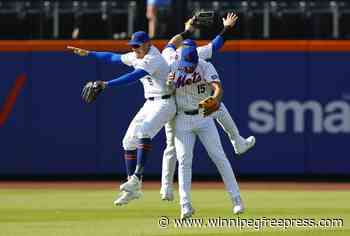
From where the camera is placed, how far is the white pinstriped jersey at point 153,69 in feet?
40.2

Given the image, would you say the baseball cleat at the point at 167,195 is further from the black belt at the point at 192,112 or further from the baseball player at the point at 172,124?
the black belt at the point at 192,112

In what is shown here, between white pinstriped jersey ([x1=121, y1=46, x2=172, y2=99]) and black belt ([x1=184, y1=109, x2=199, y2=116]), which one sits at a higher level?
white pinstriped jersey ([x1=121, y1=46, x2=172, y2=99])

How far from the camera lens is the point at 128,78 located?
12.0 metres

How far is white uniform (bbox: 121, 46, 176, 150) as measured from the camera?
12312 mm

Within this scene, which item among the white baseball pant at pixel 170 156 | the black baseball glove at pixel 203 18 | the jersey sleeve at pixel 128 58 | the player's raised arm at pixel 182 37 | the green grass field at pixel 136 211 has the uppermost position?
the black baseball glove at pixel 203 18

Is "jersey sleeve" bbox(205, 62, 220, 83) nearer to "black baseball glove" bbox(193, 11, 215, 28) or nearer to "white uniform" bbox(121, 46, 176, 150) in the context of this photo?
"white uniform" bbox(121, 46, 176, 150)

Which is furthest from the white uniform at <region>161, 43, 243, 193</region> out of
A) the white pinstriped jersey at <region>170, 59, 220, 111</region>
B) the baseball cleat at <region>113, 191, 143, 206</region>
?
the white pinstriped jersey at <region>170, 59, 220, 111</region>

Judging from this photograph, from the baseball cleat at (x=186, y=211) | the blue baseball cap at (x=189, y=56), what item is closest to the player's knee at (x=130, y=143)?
the blue baseball cap at (x=189, y=56)

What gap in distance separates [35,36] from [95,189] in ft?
9.60

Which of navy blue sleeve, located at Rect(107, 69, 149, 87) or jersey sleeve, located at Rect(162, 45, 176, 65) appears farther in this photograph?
jersey sleeve, located at Rect(162, 45, 176, 65)

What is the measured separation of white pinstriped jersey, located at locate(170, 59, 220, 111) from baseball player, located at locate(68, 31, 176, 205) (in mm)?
725

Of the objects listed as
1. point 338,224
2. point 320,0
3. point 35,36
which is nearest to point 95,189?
Answer: point 35,36

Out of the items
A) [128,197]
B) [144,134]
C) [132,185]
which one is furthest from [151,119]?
[128,197]

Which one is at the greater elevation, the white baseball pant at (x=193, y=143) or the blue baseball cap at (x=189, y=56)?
the blue baseball cap at (x=189, y=56)
